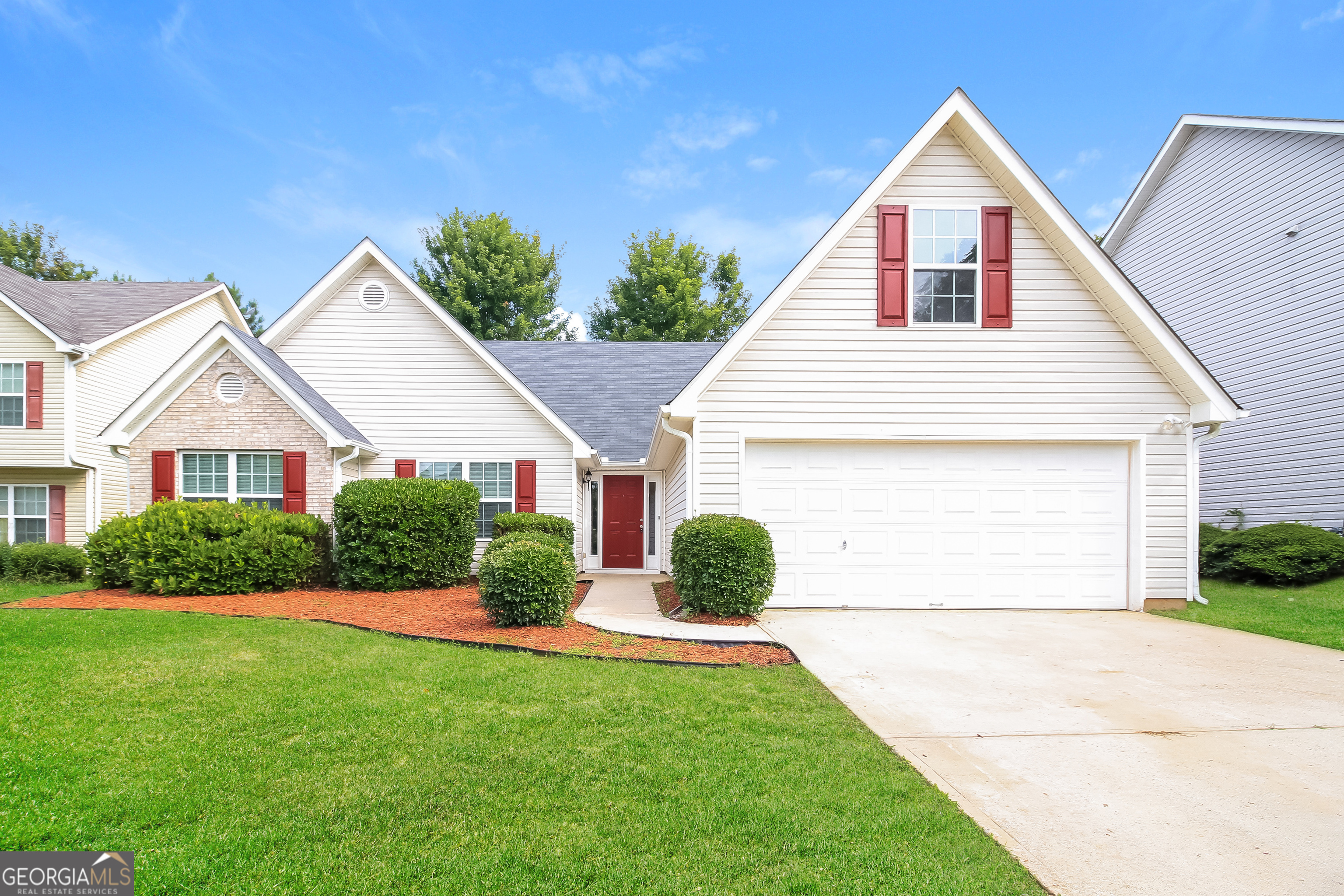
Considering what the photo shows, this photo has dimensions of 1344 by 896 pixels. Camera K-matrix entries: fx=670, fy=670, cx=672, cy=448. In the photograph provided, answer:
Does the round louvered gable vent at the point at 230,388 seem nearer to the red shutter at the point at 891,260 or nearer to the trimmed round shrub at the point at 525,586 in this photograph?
the trimmed round shrub at the point at 525,586

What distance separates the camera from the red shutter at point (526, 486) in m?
13.5

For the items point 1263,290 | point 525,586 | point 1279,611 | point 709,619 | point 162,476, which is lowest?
point 1279,611

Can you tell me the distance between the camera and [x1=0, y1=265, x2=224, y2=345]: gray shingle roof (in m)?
14.0

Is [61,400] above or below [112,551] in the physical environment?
above

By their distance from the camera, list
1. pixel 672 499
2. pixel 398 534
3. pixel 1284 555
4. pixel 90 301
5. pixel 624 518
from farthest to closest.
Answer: pixel 90 301 → pixel 624 518 → pixel 672 499 → pixel 398 534 → pixel 1284 555

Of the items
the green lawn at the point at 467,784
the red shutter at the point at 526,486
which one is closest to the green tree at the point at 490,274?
the red shutter at the point at 526,486

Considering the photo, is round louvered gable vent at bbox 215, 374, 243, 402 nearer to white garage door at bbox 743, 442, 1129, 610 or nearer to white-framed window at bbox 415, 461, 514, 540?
white-framed window at bbox 415, 461, 514, 540

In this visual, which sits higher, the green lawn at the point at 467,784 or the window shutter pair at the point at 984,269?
the window shutter pair at the point at 984,269

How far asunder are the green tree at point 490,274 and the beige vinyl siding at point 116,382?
1302 centimetres

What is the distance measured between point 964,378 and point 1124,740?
6.05 m

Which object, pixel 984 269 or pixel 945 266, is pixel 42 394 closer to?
pixel 945 266

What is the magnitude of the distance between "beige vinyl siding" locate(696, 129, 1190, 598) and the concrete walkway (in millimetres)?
2049

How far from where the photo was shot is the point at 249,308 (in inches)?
1401

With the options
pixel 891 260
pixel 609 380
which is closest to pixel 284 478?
pixel 609 380
